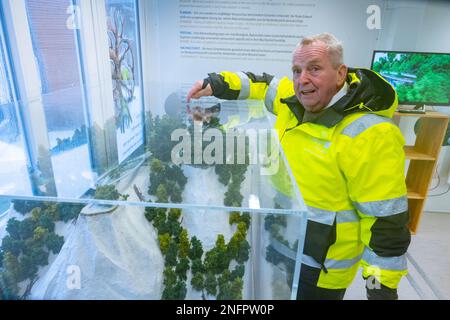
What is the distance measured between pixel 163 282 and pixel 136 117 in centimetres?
124

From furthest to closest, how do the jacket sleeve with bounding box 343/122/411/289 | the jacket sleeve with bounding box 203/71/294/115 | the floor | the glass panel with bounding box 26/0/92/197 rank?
the floor → the jacket sleeve with bounding box 203/71/294/115 → the glass panel with bounding box 26/0/92/197 → the jacket sleeve with bounding box 343/122/411/289

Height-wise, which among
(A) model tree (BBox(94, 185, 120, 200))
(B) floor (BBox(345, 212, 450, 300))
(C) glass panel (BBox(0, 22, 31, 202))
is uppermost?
(C) glass panel (BBox(0, 22, 31, 202))

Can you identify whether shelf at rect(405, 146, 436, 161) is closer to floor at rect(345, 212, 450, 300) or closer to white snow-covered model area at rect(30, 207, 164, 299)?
floor at rect(345, 212, 450, 300)

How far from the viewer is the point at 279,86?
139cm

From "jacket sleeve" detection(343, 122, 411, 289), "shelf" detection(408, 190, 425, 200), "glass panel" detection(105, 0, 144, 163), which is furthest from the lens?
"shelf" detection(408, 190, 425, 200)

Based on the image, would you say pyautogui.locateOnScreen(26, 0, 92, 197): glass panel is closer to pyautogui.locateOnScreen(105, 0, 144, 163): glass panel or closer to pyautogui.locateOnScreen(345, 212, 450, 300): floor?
pyautogui.locateOnScreen(105, 0, 144, 163): glass panel

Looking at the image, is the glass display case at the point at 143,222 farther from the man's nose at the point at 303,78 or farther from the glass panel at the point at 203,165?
the man's nose at the point at 303,78

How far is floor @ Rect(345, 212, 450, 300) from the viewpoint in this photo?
209cm

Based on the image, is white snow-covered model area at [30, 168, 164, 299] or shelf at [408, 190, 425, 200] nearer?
white snow-covered model area at [30, 168, 164, 299]

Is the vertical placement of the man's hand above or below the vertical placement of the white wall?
below

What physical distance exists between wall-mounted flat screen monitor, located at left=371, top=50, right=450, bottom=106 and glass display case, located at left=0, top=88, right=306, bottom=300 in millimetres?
1808

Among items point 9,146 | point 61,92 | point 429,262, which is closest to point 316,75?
point 9,146

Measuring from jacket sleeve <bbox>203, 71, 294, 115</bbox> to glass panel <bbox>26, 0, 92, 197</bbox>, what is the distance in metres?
0.70

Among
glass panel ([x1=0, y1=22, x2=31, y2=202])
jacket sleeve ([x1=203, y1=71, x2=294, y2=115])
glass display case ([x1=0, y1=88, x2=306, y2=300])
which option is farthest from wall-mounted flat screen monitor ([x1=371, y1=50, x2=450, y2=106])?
glass panel ([x1=0, y1=22, x2=31, y2=202])
